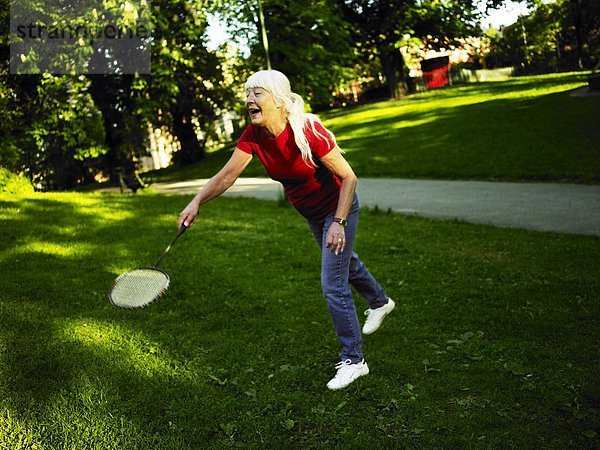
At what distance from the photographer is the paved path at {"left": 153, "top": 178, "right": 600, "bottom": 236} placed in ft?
32.0

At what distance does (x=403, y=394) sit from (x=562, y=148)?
493 inches

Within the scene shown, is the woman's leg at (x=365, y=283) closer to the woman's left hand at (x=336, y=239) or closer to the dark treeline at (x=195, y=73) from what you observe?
the woman's left hand at (x=336, y=239)

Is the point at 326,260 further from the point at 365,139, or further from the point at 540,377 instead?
the point at 365,139

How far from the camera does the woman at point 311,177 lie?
4285 millimetres

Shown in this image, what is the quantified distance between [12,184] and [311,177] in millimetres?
12616

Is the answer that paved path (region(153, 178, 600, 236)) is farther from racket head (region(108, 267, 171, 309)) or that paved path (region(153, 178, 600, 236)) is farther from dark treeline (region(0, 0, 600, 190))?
racket head (region(108, 267, 171, 309))

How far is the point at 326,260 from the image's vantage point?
15.1ft

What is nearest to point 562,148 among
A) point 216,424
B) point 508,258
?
point 508,258

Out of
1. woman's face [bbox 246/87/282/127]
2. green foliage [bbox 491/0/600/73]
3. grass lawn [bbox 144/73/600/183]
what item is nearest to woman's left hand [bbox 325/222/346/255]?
woman's face [bbox 246/87/282/127]

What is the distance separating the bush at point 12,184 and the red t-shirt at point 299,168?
12.1 meters

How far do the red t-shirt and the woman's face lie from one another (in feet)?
0.51

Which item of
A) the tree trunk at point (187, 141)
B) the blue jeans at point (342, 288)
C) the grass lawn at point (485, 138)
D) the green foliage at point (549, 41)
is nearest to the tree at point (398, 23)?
the grass lawn at point (485, 138)

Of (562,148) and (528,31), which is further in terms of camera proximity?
(528,31)

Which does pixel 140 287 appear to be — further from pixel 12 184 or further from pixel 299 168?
pixel 12 184
